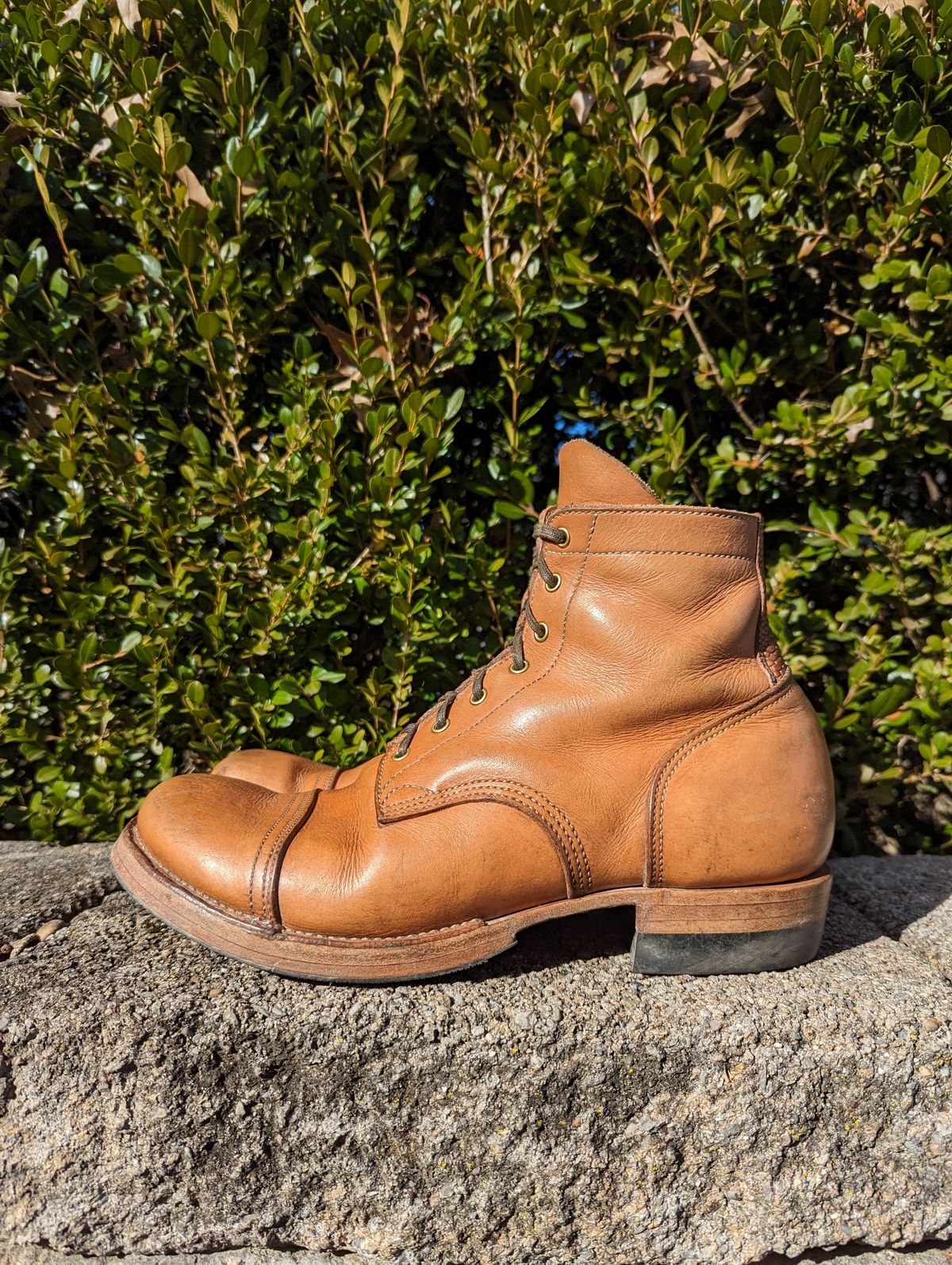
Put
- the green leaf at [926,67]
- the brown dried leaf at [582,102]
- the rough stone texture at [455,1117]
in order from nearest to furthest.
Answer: the rough stone texture at [455,1117] → the green leaf at [926,67] → the brown dried leaf at [582,102]

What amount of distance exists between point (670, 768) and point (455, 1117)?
665 mm

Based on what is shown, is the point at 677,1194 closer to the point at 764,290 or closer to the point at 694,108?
the point at 764,290

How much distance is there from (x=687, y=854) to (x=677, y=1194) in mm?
551

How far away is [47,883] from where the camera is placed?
168 cm

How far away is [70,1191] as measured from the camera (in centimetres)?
124

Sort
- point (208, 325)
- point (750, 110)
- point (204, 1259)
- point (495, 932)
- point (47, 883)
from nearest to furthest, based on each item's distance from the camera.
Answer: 1. point (204, 1259)
2. point (495, 932)
3. point (47, 883)
4. point (208, 325)
5. point (750, 110)

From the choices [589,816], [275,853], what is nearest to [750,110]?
[589,816]

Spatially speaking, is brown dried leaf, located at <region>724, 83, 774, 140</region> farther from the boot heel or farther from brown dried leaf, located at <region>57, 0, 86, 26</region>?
the boot heel

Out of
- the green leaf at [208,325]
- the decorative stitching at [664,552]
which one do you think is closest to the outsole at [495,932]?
the decorative stitching at [664,552]

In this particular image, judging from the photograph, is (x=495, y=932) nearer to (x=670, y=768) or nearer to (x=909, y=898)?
(x=670, y=768)

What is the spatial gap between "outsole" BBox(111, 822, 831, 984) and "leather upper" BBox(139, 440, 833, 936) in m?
0.02

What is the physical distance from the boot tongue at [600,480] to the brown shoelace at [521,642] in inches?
3.1

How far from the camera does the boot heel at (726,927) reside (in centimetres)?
140

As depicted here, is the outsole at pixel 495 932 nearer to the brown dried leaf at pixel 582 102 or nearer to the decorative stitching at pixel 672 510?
the decorative stitching at pixel 672 510
